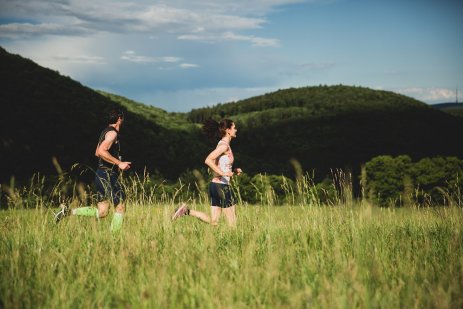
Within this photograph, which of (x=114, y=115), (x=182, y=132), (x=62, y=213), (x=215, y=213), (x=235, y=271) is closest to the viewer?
(x=235, y=271)

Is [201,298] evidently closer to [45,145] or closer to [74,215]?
[74,215]

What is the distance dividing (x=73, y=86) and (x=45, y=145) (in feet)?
47.5

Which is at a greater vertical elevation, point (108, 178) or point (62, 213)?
point (108, 178)

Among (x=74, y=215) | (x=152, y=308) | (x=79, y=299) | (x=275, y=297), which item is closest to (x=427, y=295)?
(x=275, y=297)

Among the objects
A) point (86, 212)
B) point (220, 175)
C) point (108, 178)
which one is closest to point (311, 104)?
point (220, 175)

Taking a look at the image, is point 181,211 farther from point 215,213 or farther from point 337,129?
point 337,129

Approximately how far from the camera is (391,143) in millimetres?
84312

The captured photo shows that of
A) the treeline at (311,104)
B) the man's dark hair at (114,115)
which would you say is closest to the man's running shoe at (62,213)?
the man's dark hair at (114,115)

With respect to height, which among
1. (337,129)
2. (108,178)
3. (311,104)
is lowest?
(108,178)

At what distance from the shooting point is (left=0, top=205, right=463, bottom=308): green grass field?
299cm

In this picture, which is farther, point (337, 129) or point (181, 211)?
point (337, 129)

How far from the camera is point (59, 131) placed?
29.3 m

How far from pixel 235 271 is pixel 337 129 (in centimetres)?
9551

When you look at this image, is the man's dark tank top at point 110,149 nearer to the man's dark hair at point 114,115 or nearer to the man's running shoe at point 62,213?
the man's dark hair at point 114,115
